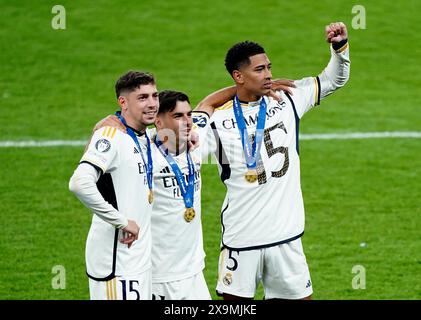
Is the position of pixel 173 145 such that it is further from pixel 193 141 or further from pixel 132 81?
pixel 132 81

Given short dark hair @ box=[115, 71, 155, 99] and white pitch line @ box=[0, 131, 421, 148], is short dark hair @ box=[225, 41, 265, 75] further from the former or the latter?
white pitch line @ box=[0, 131, 421, 148]

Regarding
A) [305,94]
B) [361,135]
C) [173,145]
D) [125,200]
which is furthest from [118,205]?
[361,135]

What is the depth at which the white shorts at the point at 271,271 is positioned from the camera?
751 cm

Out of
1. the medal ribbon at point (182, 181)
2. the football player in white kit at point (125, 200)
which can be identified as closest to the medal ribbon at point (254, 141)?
the medal ribbon at point (182, 181)

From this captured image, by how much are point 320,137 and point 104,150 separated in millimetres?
8450

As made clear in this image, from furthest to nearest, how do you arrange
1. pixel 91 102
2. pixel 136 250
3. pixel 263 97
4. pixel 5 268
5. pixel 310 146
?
pixel 91 102 < pixel 310 146 < pixel 5 268 < pixel 263 97 < pixel 136 250

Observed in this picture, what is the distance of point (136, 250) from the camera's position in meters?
6.61

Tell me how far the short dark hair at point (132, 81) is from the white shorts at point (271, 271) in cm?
169

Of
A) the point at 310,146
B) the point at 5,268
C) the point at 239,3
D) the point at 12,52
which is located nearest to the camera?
the point at 5,268

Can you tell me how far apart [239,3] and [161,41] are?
6.89 feet

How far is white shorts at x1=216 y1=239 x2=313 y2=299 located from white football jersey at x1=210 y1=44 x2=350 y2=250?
8 centimetres

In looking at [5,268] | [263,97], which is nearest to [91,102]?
[5,268]

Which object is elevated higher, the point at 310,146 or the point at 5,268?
the point at 310,146
